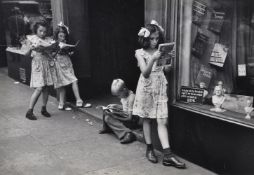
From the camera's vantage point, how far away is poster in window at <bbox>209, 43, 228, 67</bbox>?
473 centimetres

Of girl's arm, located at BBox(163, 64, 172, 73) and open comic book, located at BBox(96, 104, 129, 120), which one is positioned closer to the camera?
girl's arm, located at BBox(163, 64, 172, 73)

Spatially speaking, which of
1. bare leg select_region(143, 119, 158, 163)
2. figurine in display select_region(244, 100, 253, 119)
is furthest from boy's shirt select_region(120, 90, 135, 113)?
figurine in display select_region(244, 100, 253, 119)

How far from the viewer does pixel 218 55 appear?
480 centimetres

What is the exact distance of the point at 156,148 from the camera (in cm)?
535

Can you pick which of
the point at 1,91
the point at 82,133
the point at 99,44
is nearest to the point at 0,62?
the point at 1,91

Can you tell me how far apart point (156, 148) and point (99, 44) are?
11.9 feet

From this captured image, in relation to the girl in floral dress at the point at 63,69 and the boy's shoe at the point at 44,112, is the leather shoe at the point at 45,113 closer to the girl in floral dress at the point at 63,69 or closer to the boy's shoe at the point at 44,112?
the boy's shoe at the point at 44,112

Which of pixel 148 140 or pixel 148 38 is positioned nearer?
pixel 148 38

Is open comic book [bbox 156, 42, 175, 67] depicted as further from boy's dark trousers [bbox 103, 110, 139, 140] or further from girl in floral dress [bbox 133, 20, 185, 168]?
boy's dark trousers [bbox 103, 110, 139, 140]

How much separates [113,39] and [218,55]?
4012 millimetres

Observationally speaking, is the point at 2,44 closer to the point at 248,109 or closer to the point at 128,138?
the point at 128,138

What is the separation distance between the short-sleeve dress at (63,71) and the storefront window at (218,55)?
10.0 ft

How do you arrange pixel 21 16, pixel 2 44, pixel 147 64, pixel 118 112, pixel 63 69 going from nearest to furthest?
pixel 147 64, pixel 118 112, pixel 63 69, pixel 21 16, pixel 2 44

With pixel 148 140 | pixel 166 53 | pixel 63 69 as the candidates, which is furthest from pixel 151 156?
pixel 63 69
